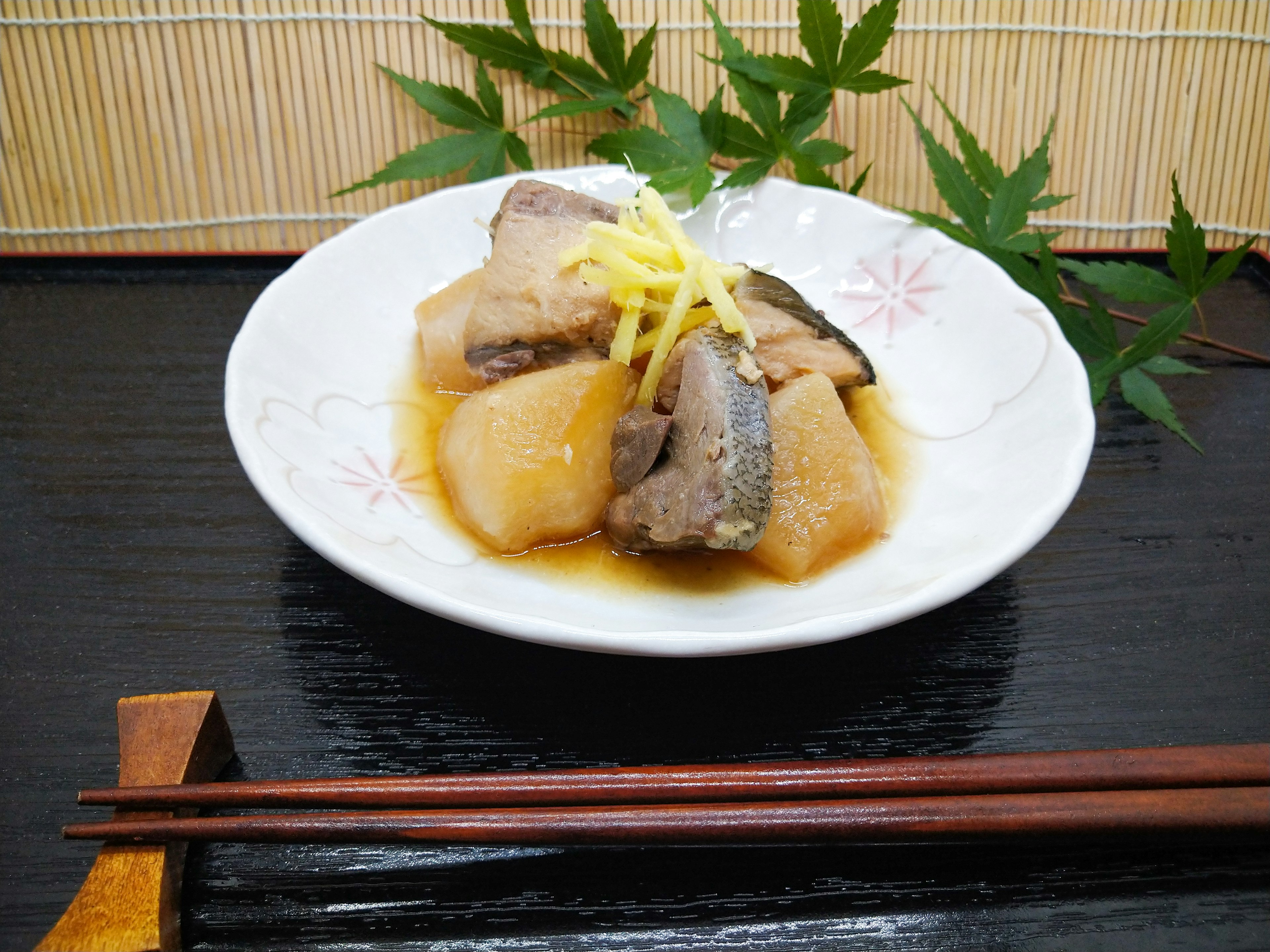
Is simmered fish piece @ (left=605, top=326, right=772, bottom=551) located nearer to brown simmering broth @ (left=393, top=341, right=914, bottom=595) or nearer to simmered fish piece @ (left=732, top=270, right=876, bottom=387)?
brown simmering broth @ (left=393, top=341, right=914, bottom=595)

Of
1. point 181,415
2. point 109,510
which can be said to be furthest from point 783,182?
point 109,510

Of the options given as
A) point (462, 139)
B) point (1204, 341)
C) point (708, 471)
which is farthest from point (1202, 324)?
point (462, 139)

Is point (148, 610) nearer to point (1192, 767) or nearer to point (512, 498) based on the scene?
point (512, 498)

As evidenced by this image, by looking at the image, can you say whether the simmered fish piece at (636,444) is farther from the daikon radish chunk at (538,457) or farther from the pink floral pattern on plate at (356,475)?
the pink floral pattern on plate at (356,475)

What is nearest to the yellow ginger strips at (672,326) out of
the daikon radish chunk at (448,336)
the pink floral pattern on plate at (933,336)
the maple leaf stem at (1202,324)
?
the daikon radish chunk at (448,336)

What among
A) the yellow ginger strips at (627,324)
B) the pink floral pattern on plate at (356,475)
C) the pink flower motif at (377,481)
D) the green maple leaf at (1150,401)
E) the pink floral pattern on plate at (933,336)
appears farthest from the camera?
the green maple leaf at (1150,401)

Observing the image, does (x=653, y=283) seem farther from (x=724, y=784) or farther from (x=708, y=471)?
(x=724, y=784)

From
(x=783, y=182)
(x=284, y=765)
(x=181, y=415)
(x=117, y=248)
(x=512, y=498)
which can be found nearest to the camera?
(x=284, y=765)
